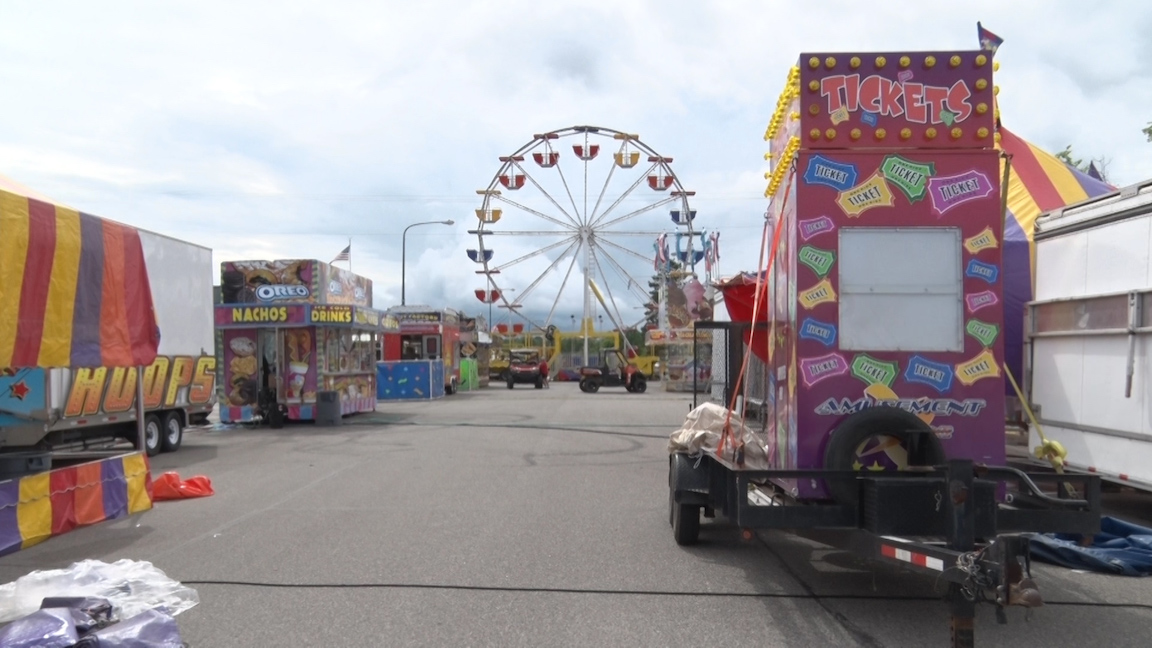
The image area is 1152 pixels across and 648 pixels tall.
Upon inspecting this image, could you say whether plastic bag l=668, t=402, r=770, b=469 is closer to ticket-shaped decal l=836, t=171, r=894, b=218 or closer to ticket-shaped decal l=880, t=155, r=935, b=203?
ticket-shaped decal l=836, t=171, r=894, b=218

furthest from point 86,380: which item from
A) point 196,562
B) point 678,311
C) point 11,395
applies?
point 678,311

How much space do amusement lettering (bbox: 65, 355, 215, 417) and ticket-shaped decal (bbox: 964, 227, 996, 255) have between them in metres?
11.3

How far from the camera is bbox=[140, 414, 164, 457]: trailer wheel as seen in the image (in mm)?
15477

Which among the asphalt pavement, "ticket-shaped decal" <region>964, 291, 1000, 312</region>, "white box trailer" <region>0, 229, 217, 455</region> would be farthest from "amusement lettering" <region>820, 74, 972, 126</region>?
"white box trailer" <region>0, 229, 217, 455</region>

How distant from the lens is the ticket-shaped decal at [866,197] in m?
5.99

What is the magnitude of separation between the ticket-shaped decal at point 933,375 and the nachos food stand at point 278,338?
1749 centimetres

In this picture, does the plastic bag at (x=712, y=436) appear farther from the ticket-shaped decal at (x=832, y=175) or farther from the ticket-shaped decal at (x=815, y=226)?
the ticket-shaped decal at (x=832, y=175)

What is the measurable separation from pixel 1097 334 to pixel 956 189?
128 inches

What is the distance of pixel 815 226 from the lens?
235 inches

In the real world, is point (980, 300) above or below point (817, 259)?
below

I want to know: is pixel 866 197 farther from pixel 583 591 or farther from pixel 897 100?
pixel 583 591

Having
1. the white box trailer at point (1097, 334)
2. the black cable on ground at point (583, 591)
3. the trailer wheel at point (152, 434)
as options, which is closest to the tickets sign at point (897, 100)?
the white box trailer at point (1097, 334)

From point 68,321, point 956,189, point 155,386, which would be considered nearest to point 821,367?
point 956,189

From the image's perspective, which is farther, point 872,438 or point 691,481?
point 691,481
